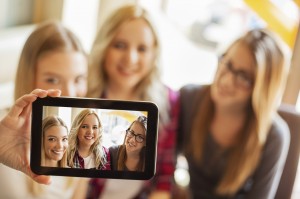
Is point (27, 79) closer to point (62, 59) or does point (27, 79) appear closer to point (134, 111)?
point (62, 59)

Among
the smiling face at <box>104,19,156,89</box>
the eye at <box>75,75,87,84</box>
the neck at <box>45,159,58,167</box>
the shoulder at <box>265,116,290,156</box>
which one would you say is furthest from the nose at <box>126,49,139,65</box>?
the neck at <box>45,159,58,167</box>

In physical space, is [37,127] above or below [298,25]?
below

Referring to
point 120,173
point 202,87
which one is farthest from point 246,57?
point 120,173

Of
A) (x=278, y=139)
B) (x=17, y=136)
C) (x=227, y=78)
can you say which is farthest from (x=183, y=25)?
(x=17, y=136)

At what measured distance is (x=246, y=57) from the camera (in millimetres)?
877

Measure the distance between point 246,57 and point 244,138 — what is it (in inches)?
6.9

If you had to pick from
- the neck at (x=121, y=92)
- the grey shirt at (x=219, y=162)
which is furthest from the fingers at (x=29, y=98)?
the grey shirt at (x=219, y=162)

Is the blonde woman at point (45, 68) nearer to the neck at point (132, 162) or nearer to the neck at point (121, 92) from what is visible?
the neck at point (121, 92)

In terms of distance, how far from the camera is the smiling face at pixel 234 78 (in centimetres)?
88

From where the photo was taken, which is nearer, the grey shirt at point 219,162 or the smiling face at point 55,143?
the smiling face at point 55,143

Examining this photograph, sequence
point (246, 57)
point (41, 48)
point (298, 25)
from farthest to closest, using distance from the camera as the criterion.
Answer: point (298, 25)
point (246, 57)
point (41, 48)

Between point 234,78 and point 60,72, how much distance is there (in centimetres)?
35

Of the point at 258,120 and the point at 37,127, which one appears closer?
the point at 37,127

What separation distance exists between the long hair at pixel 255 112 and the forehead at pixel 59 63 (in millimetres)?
302
